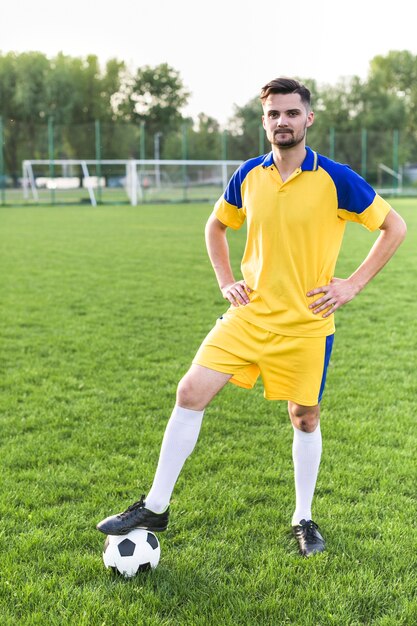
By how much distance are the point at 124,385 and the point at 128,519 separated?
2556mm

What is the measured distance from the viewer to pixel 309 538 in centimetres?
304

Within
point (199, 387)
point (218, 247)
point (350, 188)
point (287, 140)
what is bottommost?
point (199, 387)

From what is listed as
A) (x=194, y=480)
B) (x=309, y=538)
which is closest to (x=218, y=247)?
(x=194, y=480)

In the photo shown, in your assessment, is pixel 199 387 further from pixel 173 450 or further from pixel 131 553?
pixel 131 553

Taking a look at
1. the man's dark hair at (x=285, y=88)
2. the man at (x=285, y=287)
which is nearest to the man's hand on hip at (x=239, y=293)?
the man at (x=285, y=287)

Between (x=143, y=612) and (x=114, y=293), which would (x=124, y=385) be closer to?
(x=143, y=612)

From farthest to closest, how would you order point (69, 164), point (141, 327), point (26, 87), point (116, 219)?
point (26, 87) → point (69, 164) → point (116, 219) → point (141, 327)

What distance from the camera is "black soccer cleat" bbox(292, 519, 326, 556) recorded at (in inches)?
118

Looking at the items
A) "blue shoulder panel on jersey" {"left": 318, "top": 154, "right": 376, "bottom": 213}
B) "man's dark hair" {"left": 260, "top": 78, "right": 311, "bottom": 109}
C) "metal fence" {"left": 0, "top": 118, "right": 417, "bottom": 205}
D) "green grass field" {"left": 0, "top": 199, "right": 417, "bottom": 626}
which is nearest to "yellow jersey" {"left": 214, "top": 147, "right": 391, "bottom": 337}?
"blue shoulder panel on jersey" {"left": 318, "top": 154, "right": 376, "bottom": 213}

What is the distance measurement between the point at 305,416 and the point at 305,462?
239 mm

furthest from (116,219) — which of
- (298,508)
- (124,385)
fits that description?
(298,508)

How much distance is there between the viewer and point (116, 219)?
938 inches

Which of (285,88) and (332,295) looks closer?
Result: (285,88)

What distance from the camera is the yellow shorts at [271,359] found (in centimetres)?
295
